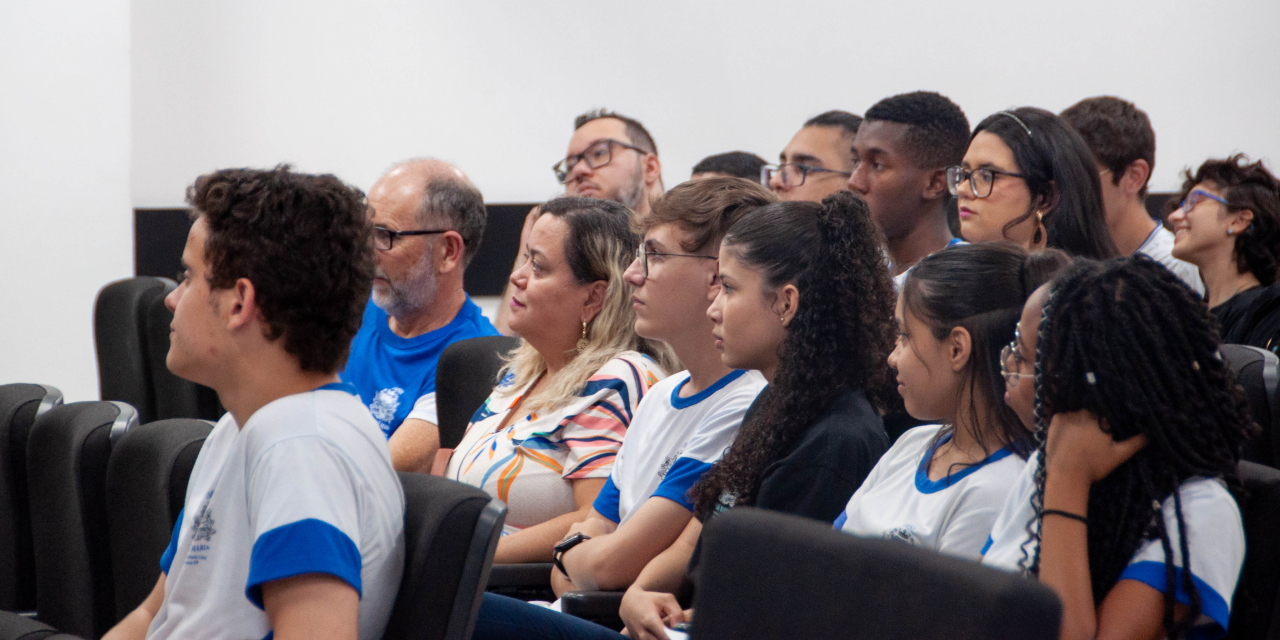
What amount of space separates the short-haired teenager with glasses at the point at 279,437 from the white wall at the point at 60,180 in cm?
350

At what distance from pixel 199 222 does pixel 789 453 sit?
0.90 metres

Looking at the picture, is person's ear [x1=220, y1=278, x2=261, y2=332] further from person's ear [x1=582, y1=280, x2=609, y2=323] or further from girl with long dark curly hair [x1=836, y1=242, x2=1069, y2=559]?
Result: person's ear [x1=582, y1=280, x2=609, y2=323]

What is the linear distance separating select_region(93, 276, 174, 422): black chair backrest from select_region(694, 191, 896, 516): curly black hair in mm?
2242

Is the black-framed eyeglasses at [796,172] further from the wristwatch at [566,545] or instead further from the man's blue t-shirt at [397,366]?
the wristwatch at [566,545]

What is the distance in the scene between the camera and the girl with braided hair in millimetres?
1191

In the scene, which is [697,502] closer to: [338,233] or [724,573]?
[338,233]

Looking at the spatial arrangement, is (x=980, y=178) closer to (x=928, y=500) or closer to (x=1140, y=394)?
(x=928, y=500)

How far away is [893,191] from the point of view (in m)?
2.81

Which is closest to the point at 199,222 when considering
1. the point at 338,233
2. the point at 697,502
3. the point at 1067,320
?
the point at 338,233

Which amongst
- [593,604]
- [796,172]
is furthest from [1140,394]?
[796,172]

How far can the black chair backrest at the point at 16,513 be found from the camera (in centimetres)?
221

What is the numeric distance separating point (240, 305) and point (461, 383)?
116cm

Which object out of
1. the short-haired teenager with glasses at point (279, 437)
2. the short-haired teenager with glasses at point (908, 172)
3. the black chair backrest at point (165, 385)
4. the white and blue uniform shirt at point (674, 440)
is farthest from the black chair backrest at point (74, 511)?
the short-haired teenager with glasses at point (908, 172)

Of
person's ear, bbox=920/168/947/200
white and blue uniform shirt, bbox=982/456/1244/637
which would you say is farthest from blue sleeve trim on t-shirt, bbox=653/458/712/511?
person's ear, bbox=920/168/947/200
